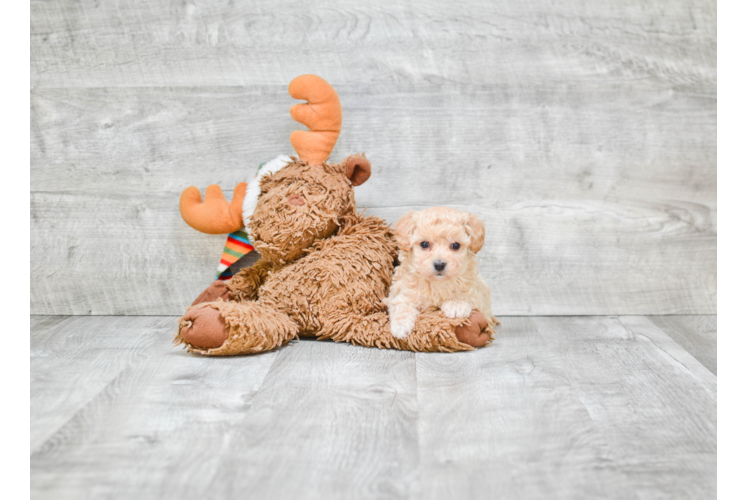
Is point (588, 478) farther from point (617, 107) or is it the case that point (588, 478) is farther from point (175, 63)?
point (175, 63)

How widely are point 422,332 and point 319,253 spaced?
1.00 feet

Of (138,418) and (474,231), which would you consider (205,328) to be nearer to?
(138,418)

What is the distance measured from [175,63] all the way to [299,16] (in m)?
0.34

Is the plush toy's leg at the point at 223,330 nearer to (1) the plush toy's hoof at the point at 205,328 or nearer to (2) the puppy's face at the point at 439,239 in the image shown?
(1) the plush toy's hoof at the point at 205,328

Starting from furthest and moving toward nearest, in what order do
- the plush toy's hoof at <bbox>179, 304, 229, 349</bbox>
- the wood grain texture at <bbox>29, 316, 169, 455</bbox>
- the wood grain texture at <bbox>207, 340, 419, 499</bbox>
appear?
the plush toy's hoof at <bbox>179, 304, 229, 349</bbox> → the wood grain texture at <bbox>29, 316, 169, 455</bbox> → the wood grain texture at <bbox>207, 340, 419, 499</bbox>

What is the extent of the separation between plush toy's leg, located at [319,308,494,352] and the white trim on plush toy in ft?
1.05

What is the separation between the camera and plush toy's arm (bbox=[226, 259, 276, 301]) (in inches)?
61.7

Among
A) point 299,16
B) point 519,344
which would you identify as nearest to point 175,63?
point 299,16

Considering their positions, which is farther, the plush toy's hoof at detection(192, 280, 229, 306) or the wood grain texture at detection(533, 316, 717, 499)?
the plush toy's hoof at detection(192, 280, 229, 306)

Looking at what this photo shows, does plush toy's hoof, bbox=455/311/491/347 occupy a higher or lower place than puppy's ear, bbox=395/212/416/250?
lower

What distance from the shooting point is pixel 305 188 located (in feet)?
4.79

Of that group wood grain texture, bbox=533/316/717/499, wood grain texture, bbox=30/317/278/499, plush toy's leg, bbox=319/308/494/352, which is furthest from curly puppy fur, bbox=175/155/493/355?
wood grain texture, bbox=533/316/717/499

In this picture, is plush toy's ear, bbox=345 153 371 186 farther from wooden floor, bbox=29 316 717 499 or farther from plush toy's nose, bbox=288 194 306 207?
wooden floor, bbox=29 316 717 499

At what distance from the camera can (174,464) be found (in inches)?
35.2
